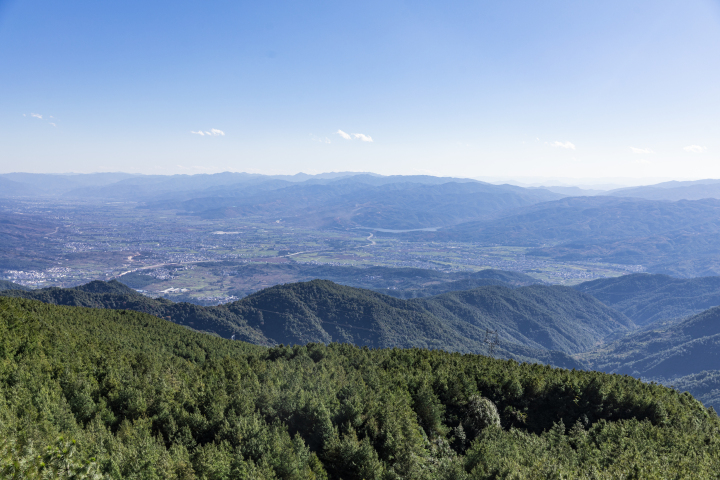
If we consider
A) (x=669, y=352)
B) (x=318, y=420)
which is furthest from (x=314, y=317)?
(x=669, y=352)

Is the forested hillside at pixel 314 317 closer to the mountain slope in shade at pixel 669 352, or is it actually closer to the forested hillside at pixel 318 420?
the mountain slope in shade at pixel 669 352

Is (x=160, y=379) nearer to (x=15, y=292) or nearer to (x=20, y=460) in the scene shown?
(x=20, y=460)

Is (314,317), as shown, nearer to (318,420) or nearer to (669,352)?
(318,420)

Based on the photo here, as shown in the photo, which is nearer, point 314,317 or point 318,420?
point 318,420

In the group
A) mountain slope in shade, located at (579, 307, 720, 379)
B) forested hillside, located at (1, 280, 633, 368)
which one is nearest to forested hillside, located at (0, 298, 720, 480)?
forested hillside, located at (1, 280, 633, 368)

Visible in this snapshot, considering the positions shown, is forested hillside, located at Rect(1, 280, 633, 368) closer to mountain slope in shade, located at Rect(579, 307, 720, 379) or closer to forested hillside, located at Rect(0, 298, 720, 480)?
mountain slope in shade, located at Rect(579, 307, 720, 379)

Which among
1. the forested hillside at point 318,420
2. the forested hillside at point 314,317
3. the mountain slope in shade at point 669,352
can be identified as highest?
the forested hillside at point 318,420

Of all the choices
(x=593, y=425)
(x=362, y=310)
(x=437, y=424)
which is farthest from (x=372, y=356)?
(x=362, y=310)

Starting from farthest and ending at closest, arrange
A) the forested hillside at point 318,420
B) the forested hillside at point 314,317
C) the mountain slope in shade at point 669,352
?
1. the mountain slope in shade at point 669,352
2. the forested hillside at point 314,317
3. the forested hillside at point 318,420

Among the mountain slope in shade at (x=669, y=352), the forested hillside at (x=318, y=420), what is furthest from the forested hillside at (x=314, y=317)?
the forested hillside at (x=318, y=420)
